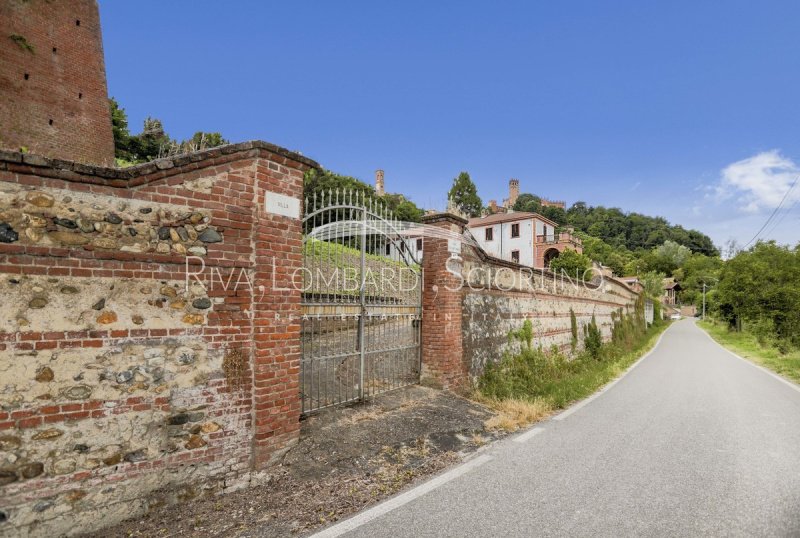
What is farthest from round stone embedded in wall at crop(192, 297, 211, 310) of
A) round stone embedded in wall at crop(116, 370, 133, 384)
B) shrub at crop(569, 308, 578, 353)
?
shrub at crop(569, 308, 578, 353)

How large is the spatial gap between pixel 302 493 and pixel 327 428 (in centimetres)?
121

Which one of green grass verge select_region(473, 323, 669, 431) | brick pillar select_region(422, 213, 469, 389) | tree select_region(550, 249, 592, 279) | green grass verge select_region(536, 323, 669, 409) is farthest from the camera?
tree select_region(550, 249, 592, 279)

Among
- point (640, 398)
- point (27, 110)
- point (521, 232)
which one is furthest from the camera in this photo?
point (521, 232)

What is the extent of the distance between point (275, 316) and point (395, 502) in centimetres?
218

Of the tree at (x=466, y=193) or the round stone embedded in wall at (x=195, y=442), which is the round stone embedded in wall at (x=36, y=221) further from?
the tree at (x=466, y=193)

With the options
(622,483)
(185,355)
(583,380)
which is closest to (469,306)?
(583,380)

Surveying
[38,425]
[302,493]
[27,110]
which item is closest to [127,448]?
[38,425]

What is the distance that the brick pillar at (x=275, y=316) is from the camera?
4.16 metres

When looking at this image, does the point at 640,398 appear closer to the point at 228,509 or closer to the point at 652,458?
the point at 652,458

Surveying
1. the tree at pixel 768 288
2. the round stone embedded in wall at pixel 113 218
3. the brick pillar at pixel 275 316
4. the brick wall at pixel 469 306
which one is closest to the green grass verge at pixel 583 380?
the brick wall at pixel 469 306

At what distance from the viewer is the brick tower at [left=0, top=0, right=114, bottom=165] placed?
1352cm

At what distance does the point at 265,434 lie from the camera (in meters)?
4.17

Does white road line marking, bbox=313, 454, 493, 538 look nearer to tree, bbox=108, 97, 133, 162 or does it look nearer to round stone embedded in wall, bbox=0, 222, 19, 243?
round stone embedded in wall, bbox=0, 222, 19, 243

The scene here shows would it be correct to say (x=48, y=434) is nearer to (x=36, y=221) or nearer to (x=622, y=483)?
(x=36, y=221)
